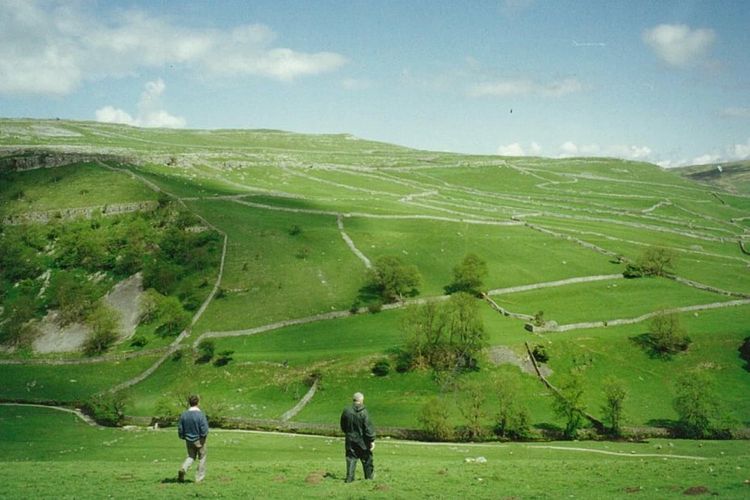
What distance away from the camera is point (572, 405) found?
177ft

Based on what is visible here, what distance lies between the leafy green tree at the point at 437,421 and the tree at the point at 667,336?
33840 mm

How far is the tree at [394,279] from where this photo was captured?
84562 millimetres

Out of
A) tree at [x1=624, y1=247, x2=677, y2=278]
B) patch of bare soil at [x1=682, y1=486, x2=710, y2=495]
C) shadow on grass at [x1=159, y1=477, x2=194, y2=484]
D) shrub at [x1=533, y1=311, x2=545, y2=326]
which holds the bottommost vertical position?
shrub at [x1=533, y1=311, x2=545, y2=326]

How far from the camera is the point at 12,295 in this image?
292 feet

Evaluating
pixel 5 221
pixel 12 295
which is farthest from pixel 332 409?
pixel 5 221

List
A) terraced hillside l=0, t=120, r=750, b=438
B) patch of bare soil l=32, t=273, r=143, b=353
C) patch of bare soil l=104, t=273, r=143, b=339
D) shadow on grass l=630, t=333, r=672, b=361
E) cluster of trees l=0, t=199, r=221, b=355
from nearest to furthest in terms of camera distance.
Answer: terraced hillside l=0, t=120, r=750, b=438
shadow on grass l=630, t=333, r=672, b=361
patch of bare soil l=32, t=273, r=143, b=353
cluster of trees l=0, t=199, r=221, b=355
patch of bare soil l=104, t=273, r=143, b=339

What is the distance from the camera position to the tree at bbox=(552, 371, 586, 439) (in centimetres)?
5353

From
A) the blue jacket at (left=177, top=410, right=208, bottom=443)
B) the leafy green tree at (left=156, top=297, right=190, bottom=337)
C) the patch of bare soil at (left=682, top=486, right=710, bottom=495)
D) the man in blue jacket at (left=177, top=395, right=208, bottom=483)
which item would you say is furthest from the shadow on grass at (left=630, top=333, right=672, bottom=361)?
the leafy green tree at (left=156, top=297, right=190, bottom=337)

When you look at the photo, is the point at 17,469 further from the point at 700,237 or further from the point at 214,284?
the point at 700,237

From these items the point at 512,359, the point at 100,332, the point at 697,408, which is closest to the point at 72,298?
the point at 100,332

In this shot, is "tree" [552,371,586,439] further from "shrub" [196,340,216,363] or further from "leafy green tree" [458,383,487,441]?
"shrub" [196,340,216,363]

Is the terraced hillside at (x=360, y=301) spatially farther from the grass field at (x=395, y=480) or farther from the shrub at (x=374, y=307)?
the grass field at (x=395, y=480)

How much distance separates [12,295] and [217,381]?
48.6 meters

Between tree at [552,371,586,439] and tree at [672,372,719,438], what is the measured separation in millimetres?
9574
